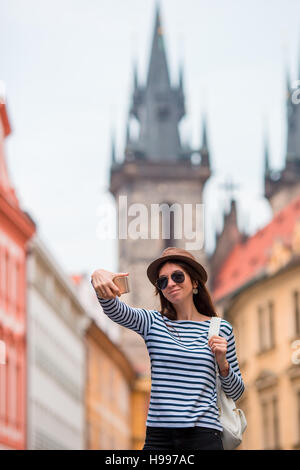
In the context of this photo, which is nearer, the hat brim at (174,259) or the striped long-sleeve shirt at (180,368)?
the striped long-sleeve shirt at (180,368)

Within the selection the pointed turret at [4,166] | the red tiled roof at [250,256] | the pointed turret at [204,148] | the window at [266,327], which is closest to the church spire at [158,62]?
the pointed turret at [204,148]

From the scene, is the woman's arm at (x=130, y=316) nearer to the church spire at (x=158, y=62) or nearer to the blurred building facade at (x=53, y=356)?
the blurred building facade at (x=53, y=356)

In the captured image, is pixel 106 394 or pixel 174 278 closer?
pixel 174 278

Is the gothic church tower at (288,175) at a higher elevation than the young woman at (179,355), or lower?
higher

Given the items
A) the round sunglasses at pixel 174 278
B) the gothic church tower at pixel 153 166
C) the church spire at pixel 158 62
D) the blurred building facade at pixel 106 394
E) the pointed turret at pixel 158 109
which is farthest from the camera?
the church spire at pixel 158 62

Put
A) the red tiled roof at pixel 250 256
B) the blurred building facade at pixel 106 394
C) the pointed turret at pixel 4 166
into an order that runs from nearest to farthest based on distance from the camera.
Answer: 1. the pointed turret at pixel 4 166
2. the blurred building facade at pixel 106 394
3. the red tiled roof at pixel 250 256

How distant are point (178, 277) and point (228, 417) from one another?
456 millimetres

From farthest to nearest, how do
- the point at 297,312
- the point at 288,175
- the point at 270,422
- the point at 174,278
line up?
1. the point at 288,175
2. the point at 270,422
3. the point at 297,312
4. the point at 174,278

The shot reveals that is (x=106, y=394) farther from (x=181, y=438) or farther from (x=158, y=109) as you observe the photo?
(x=181, y=438)

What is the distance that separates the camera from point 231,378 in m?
3.54

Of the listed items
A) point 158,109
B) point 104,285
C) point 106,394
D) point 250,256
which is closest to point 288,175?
point 250,256

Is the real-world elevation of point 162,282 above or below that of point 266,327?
below

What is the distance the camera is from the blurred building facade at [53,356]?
3297cm
